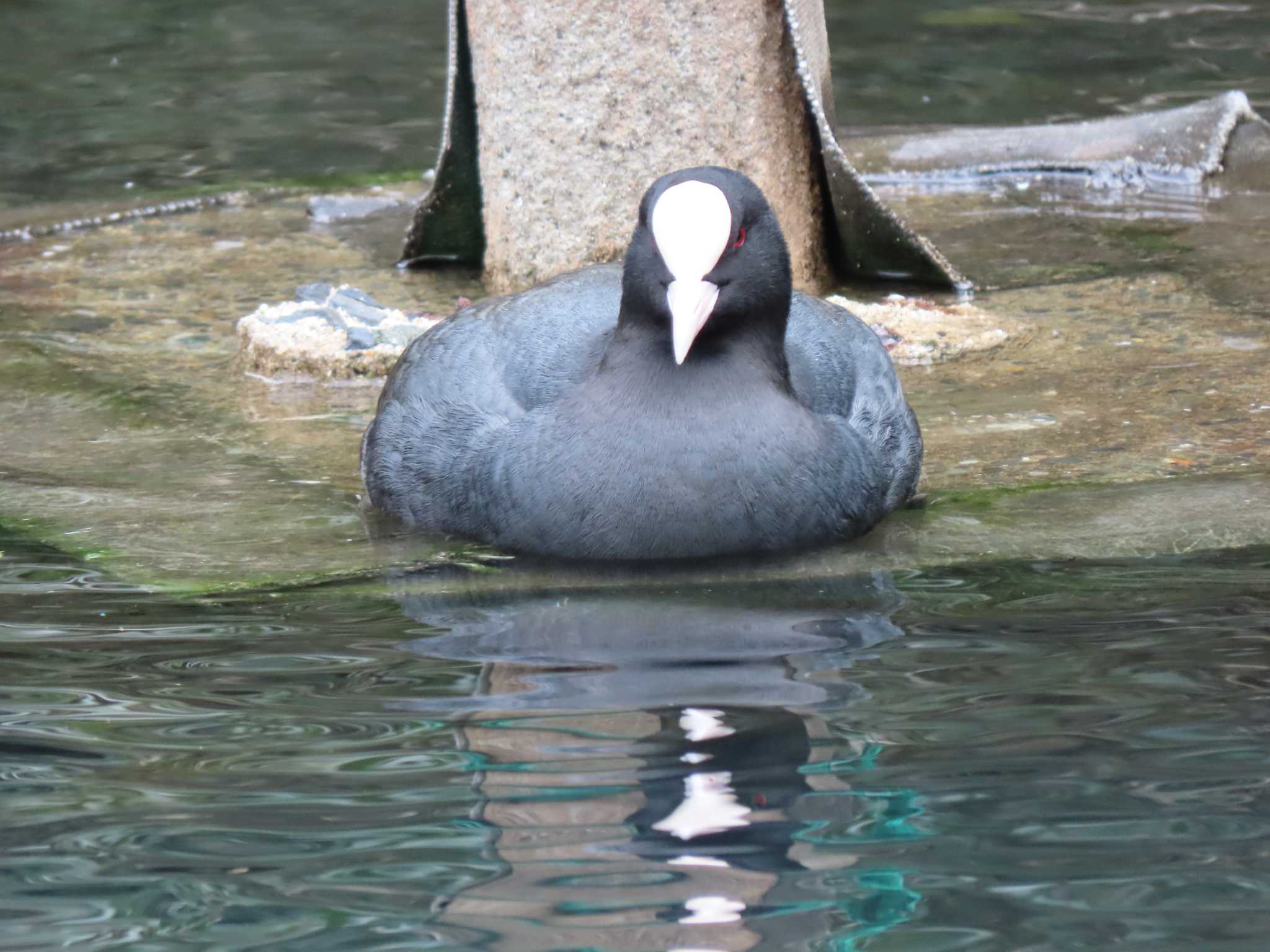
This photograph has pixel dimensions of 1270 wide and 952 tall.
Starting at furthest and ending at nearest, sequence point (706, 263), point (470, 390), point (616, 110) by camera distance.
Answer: point (616, 110) → point (470, 390) → point (706, 263)

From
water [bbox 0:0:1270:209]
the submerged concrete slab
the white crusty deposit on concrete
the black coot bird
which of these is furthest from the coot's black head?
water [bbox 0:0:1270:209]

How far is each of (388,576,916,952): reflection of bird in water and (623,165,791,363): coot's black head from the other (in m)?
0.49

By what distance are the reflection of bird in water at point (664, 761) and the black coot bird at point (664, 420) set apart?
0.15 metres

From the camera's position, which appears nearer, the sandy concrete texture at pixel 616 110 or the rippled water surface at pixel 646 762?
the rippled water surface at pixel 646 762

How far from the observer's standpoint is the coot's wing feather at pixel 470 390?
11.7ft

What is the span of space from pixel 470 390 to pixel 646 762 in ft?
4.46

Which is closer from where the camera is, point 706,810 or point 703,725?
point 706,810

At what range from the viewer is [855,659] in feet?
9.34

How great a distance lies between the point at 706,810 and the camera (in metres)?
2.27

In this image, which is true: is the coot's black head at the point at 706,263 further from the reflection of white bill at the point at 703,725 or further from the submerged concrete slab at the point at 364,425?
the reflection of white bill at the point at 703,725

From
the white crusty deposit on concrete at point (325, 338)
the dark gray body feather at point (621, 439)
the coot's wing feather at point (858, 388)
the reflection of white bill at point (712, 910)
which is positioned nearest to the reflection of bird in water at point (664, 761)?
the reflection of white bill at point (712, 910)

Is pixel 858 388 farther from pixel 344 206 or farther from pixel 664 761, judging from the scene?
pixel 344 206

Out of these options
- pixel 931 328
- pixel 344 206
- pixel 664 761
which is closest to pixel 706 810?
pixel 664 761

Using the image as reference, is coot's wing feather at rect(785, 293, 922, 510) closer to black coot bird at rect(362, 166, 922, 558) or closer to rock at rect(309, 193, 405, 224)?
black coot bird at rect(362, 166, 922, 558)
